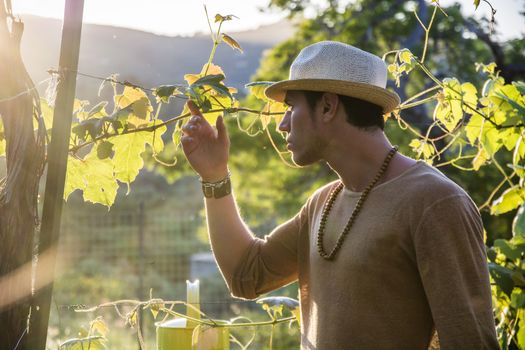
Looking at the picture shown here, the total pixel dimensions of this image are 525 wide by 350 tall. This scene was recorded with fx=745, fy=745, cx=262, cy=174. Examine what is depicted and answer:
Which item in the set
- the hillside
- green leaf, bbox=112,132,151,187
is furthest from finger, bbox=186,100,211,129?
the hillside

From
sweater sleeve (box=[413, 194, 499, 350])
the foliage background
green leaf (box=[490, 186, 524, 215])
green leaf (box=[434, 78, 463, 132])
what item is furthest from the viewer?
the foliage background

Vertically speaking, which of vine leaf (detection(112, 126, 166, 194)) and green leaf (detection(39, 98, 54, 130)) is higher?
green leaf (detection(39, 98, 54, 130))

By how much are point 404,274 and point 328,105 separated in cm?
43

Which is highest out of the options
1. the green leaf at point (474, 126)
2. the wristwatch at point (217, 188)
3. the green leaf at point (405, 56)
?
the green leaf at point (405, 56)

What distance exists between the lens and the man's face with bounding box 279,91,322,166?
168 centimetres

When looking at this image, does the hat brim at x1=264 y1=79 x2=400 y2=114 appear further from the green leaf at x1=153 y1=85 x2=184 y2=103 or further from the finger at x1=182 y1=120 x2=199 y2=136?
the green leaf at x1=153 y1=85 x2=184 y2=103

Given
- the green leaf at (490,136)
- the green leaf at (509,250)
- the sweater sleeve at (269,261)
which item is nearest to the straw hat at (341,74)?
the sweater sleeve at (269,261)

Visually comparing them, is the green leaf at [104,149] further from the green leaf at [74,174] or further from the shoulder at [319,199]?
the shoulder at [319,199]

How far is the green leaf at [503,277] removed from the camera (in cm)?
220

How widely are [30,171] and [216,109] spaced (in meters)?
0.52

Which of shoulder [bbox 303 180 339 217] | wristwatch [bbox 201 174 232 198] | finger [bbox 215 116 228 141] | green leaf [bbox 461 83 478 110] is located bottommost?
shoulder [bbox 303 180 339 217]

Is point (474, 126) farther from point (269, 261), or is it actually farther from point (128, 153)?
point (128, 153)

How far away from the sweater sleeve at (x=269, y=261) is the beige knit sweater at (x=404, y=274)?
0.34 feet

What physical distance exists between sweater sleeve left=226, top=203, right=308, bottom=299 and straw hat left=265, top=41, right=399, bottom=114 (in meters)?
0.34
